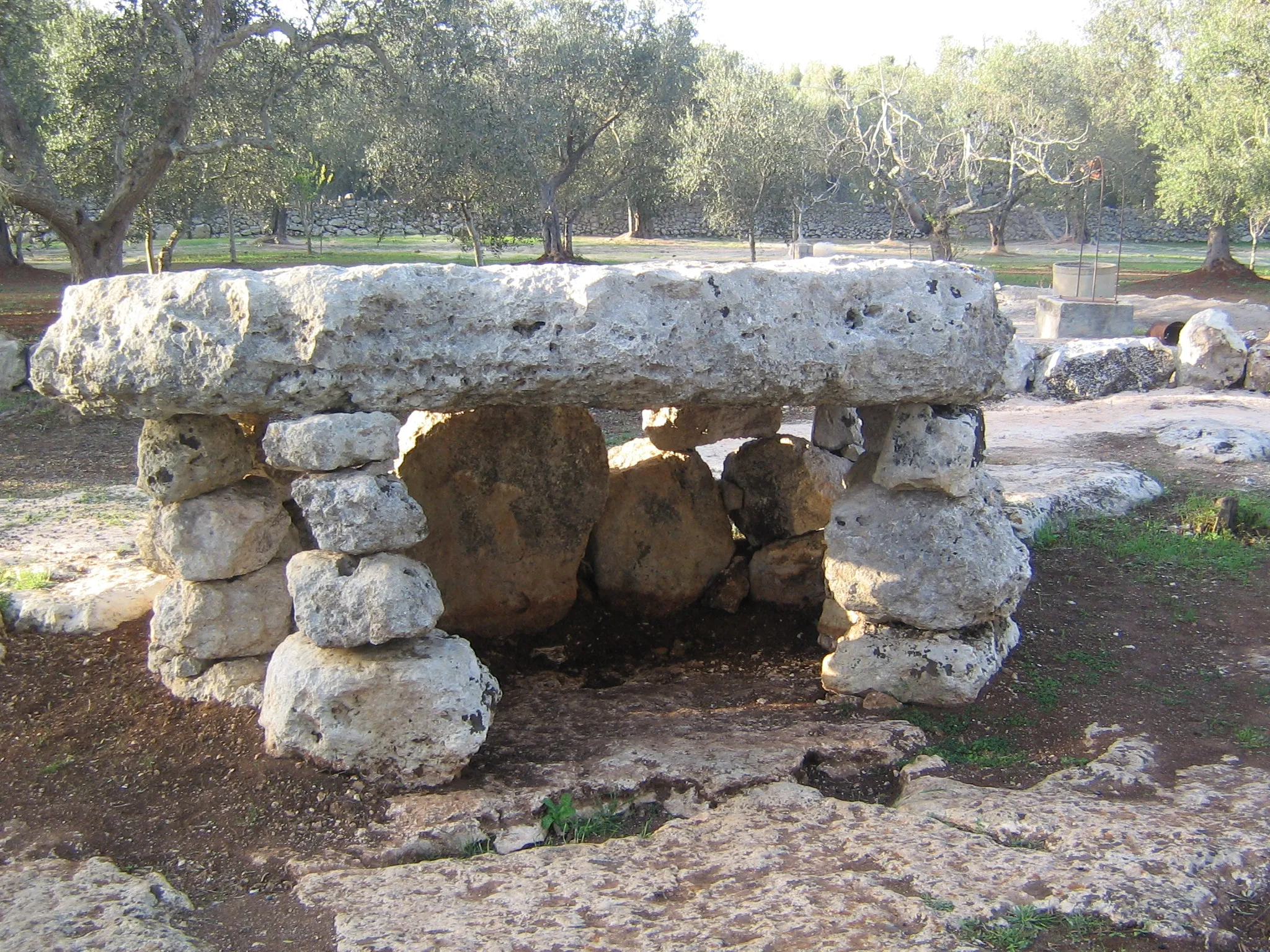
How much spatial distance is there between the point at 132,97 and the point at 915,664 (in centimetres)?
1063

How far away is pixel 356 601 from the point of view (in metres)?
4.59

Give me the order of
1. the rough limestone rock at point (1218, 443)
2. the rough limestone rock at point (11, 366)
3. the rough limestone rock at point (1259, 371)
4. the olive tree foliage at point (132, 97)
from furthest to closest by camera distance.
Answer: the rough limestone rock at point (1259, 371)
the rough limestone rock at point (11, 366)
the olive tree foliage at point (132, 97)
the rough limestone rock at point (1218, 443)

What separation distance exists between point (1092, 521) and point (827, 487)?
A: 2.31 m

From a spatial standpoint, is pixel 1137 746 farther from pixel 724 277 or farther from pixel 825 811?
pixel 724 277

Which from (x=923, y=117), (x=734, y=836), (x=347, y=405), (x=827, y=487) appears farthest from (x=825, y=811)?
(x=923, y=117)

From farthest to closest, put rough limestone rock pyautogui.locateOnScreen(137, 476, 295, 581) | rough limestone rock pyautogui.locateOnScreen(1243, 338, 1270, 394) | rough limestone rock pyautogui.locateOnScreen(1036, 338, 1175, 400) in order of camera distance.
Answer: rough limestone rock pyautogui.locateOnScreen(1243, 338, 1270, 394) → rough limestone rock pyautogui.locateOnScreen(1036, 338, 1175, 400) → rough limestone rock pyautogui.locateOnScreen(137, 476, 295, 581)

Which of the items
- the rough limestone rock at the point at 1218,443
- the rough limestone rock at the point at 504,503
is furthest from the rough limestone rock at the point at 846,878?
the rough limestone rock at the point at 1218,443

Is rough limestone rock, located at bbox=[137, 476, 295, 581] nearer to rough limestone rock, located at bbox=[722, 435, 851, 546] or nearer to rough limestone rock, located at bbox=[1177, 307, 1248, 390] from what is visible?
rough limestone rock, located at bbox=[722, 435, 851, 546]

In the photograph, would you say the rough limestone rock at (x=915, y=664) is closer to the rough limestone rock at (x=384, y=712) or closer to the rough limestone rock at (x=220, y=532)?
the rough limestone rock at (x=384, y=712)

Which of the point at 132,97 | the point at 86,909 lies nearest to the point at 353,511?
the point at 86,909

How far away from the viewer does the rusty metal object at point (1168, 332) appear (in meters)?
18.0

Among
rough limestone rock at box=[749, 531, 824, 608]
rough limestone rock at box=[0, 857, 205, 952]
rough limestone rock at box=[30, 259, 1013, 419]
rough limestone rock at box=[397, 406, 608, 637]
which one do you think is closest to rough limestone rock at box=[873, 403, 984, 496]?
rough limestone rock at box=[30, 259, 1013, 419]

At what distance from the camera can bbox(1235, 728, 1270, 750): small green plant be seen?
4.84 meters

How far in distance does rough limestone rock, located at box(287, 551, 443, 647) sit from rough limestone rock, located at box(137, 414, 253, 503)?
858mm
